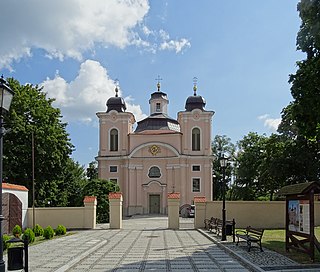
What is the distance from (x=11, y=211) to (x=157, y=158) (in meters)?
28.9

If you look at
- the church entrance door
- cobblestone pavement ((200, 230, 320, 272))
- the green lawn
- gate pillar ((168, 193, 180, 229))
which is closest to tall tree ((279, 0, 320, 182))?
the green lawn

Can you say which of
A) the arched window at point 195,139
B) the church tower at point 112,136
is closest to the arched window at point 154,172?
the church tower at point 112,136

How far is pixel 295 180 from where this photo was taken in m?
41.8

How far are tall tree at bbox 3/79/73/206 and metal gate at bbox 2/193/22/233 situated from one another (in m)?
10.2

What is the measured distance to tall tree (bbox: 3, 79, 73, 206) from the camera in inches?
1431

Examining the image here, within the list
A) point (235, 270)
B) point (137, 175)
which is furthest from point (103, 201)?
point (235, 270)

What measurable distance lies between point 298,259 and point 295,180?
2900 cm

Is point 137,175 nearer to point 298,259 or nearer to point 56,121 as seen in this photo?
point 56,121

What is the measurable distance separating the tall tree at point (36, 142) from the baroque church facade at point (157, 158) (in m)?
13.2

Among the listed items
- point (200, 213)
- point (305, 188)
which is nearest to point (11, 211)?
point (200, 213)

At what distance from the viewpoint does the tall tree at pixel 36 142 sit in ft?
119

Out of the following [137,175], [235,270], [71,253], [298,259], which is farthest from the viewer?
[137,175]

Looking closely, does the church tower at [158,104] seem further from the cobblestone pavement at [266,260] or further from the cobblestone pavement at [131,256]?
the cobblestone pavement at [266,260]

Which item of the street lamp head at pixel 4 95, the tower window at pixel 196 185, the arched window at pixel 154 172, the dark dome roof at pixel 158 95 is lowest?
the tower window at pixel 196 185
